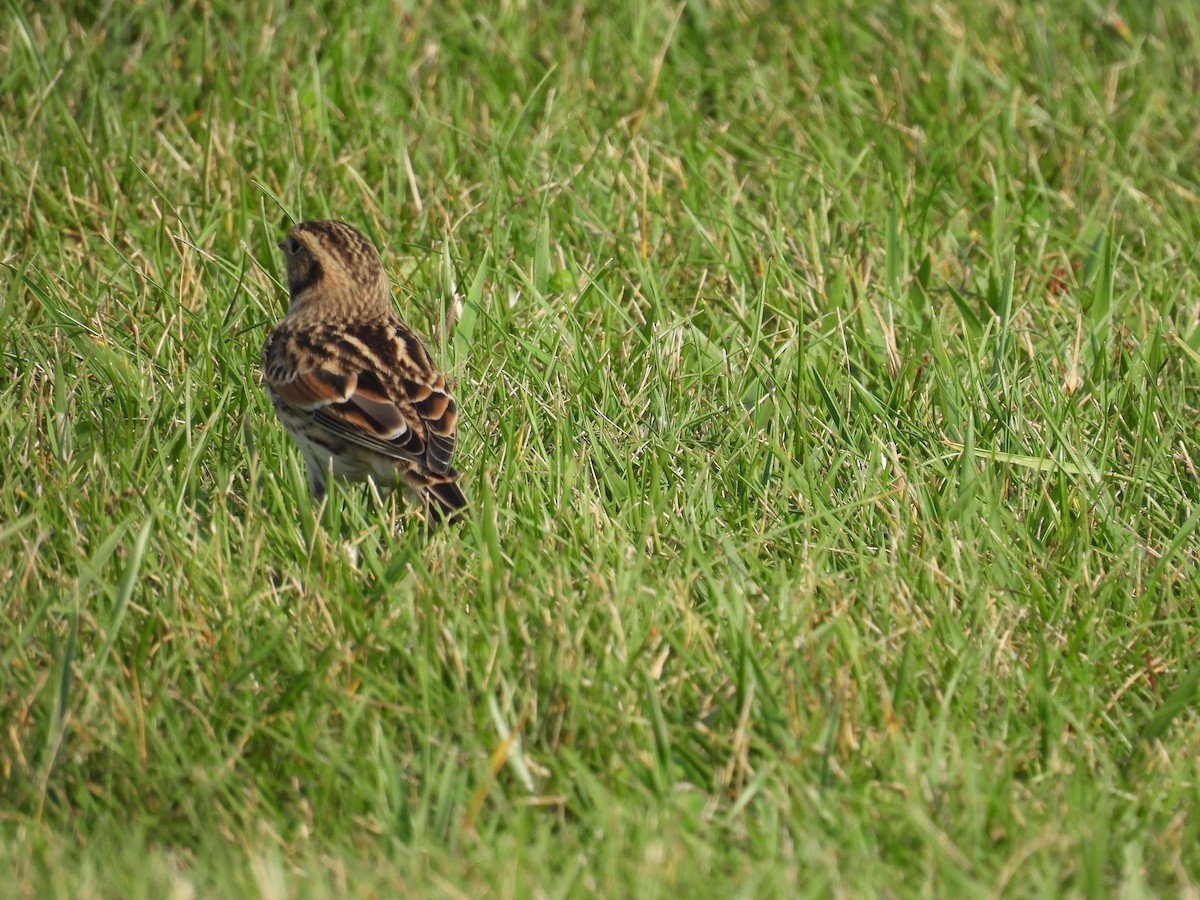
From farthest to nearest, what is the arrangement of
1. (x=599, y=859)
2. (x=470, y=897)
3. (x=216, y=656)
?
1. (x=216, y=656)
2. (x=599, y=859)
3. (x=470, y=897)

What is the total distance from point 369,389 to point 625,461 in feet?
2.95

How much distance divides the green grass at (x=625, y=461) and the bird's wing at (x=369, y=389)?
206 millimetres

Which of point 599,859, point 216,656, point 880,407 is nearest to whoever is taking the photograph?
point 599,859

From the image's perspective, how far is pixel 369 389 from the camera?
5688 mm

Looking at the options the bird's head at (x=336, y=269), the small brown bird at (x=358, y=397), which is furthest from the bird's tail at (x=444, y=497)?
the bird's head at (x=336, y=269)

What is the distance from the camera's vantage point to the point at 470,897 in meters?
3.57

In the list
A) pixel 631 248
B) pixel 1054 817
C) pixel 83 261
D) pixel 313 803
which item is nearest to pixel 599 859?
pixel 313 803

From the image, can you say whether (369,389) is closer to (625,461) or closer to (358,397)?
(358,397)

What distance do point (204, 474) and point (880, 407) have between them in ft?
7.85

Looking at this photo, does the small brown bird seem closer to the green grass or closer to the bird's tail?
the bird's tail

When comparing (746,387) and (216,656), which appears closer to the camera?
(216,656)

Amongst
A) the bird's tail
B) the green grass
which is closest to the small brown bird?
the bird's tail

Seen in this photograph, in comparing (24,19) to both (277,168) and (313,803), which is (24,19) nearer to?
(277,168)

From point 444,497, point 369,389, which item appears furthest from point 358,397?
point 444,497
